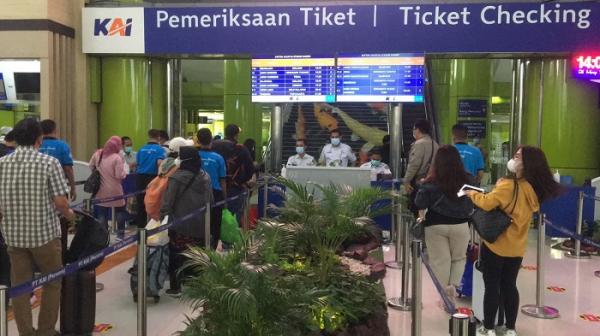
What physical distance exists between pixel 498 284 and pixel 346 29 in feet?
18.3

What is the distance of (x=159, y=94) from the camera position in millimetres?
10469

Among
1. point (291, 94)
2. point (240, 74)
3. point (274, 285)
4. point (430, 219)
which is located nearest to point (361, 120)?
point (240, 74)

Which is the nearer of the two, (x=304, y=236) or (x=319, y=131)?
(x=304, y=236)

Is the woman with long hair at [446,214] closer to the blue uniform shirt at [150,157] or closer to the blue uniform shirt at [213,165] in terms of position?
the blue uniform shirt at [213,165]

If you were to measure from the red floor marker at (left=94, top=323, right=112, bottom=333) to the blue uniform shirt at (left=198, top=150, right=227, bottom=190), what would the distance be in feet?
6.94

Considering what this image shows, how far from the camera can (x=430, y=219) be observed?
4781 millimetres

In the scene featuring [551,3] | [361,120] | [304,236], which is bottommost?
[304,236]

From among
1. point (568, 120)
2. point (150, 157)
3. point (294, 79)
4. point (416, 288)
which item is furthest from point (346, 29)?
point (416, 288)

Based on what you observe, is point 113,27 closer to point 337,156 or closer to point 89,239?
point 337,156

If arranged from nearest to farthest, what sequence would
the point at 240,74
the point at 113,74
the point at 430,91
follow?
the point at 113,74, the point at 430,91, the point at 240,74

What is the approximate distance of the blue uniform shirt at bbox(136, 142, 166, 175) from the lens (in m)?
8.00

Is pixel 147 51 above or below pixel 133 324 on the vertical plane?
above

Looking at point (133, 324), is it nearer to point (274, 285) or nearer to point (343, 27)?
point (274, 285)

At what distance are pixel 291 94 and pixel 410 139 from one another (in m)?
6.26
